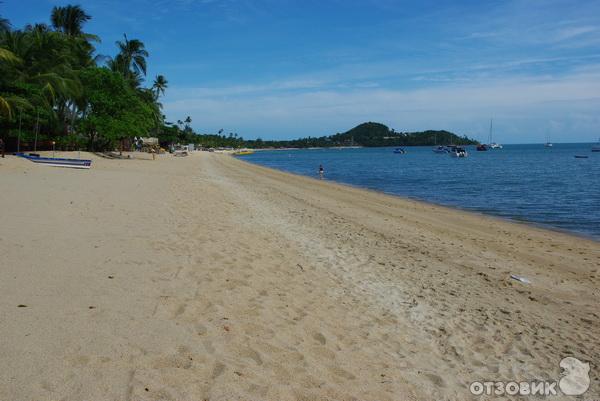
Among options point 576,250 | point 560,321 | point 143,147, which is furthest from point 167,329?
point 143,147

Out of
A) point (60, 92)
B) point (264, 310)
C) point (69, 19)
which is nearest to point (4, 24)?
point (60, 92)

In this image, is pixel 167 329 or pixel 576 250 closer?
pixel 167 329

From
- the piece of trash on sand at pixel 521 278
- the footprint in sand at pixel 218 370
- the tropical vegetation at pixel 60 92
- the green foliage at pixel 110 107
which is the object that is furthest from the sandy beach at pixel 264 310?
the green foliage at pixel 110 107

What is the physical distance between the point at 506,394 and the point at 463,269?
4939mm

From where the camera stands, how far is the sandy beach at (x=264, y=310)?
389cm

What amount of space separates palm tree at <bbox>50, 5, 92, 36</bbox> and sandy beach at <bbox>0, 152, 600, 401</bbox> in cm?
4620

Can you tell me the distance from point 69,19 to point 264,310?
180ft

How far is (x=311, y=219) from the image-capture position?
1418cm

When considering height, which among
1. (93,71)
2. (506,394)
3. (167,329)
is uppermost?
(93,71)

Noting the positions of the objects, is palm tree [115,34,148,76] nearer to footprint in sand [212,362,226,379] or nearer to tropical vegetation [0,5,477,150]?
tropical vegetation [0,5,477,150]

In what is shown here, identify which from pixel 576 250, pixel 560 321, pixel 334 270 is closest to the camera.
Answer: pixel 560 321

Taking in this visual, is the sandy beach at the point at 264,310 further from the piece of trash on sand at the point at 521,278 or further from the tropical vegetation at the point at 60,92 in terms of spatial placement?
the tropical vegetation at the point at 60,92

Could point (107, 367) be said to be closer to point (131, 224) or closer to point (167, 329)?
point (167, 329)

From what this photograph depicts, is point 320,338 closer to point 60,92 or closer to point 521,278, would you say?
point 521,278
